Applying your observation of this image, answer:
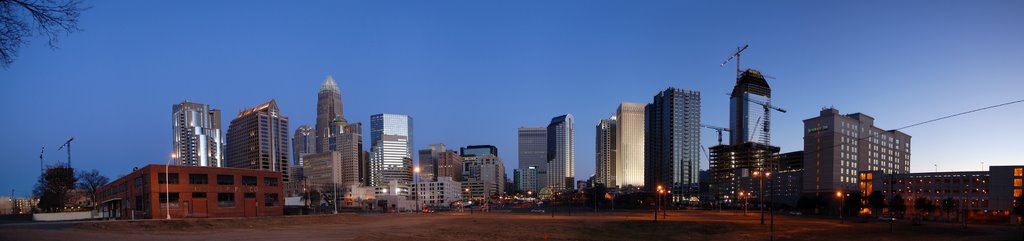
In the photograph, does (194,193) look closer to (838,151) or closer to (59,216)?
(59,216)

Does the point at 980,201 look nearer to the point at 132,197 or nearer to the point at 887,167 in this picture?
the point at 887,167

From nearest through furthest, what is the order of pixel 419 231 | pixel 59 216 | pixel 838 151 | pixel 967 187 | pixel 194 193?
pixel 419 231 < pixel 59 216 < pixel 194 193 < pixel 967 187 < pixel 838 151

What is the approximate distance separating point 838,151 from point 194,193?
17373 cm

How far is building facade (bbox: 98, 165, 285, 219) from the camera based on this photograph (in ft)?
210

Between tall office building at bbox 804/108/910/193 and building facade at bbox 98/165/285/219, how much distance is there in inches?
6173

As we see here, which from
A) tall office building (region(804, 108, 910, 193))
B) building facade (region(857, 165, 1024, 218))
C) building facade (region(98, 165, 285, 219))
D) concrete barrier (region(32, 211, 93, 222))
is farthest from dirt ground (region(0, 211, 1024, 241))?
tall office building (region(804, 108, 910, 193))

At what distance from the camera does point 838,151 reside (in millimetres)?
171125

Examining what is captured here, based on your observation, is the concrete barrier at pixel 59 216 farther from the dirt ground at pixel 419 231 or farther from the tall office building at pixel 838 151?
the tall office building at pixel 838 151

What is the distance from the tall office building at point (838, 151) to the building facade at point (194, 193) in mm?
156801

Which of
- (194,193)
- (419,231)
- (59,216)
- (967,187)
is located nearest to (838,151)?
(967,187)

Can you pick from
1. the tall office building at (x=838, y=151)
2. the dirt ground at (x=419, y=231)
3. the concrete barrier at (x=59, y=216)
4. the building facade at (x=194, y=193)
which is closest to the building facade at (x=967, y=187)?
the tall office building at (x=838, y=151)

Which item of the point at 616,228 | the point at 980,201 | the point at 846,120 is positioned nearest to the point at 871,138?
the point at 846,120

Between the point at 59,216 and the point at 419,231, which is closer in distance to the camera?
the point at 419,231

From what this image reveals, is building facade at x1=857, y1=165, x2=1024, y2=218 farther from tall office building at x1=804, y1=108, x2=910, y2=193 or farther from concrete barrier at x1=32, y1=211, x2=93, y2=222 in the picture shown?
concrete barrier at x1=32, y1=211, x2=93, y2=222
